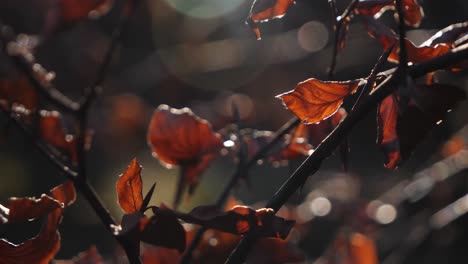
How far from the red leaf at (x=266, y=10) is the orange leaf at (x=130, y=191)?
19cm

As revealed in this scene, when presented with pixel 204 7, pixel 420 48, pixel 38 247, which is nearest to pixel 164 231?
pixel 38 247

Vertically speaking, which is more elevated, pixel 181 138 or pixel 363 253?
pixel 181 138

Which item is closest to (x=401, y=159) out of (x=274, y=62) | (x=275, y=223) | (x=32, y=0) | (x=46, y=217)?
(x=275, y=223)

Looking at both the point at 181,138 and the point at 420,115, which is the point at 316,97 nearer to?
the point at 420,115

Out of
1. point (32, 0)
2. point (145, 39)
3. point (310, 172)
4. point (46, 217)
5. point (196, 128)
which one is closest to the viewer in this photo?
point (310, 172)

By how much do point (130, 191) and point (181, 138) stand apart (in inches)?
12.6

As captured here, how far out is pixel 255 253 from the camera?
999 mm

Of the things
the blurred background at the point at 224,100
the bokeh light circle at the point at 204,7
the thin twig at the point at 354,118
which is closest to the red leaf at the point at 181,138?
the thin twig at the point at 354,118

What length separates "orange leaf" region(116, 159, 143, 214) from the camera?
66 centimetres

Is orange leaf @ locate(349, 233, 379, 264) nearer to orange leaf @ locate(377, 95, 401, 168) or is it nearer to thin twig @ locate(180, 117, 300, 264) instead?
thin twig @ locate(180, 117, 300, 264)

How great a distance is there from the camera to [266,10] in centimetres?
66

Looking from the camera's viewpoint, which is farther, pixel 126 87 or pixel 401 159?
pixel 126 87

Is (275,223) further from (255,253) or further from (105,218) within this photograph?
(255,253)

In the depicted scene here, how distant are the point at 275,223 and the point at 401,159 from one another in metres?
0.14
